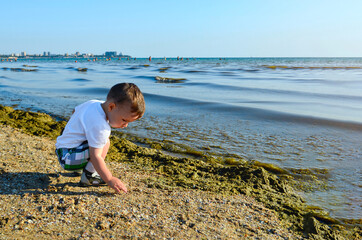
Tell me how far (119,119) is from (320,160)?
4.08 m

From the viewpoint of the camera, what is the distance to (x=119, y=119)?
3090 millimetres

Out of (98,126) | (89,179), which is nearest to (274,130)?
(89,179)

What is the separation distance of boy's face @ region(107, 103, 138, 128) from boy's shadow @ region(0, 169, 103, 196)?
874 mm

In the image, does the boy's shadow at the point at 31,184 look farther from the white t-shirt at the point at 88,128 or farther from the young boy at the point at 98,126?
the white t-shirt at the point at 88,128

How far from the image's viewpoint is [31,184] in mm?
3424

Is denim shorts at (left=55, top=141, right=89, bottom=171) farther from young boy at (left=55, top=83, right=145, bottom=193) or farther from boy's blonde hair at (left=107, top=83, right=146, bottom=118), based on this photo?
boy's blonde hair at (left=107, top=83, right=146, bottom=118)

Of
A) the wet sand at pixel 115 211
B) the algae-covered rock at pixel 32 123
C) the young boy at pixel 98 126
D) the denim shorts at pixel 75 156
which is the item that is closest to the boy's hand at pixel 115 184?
the young boy at pixel 98 126

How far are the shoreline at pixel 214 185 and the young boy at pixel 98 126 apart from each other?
0.37 m

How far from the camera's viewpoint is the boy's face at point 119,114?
3039 mm

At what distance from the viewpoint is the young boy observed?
300cm

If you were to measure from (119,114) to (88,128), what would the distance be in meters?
0.33

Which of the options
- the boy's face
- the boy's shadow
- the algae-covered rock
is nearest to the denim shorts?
the boy's shadow

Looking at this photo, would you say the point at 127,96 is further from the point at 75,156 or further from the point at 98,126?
the point at 75,156

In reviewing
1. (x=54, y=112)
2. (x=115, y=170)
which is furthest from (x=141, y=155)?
(x=54, y=112)
